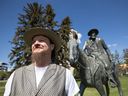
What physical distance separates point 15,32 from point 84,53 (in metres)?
27.8

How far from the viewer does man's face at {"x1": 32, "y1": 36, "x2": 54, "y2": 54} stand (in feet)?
11.1

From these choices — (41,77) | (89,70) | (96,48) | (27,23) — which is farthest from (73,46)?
(27,23)

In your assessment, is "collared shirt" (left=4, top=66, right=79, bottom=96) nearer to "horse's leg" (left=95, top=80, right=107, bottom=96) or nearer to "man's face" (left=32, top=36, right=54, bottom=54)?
"man's face" (left=32, top=36, right=54, bottom=54)

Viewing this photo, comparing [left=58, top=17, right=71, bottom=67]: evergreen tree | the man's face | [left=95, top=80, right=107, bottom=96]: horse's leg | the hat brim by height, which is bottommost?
[left=95, top=80, right=107, bottom=96]: horse's leg

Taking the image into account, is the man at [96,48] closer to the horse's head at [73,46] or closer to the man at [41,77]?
the horse's head at [73,46]

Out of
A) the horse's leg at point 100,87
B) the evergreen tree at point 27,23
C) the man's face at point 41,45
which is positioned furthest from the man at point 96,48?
the evergreen tree at point 27,23

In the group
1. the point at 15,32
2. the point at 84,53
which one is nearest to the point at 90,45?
the point at 84,53

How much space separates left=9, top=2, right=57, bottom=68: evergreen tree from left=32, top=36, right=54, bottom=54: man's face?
30.9 metres

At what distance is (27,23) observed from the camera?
124ft

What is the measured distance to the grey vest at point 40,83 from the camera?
329 centimetres

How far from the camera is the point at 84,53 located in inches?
376

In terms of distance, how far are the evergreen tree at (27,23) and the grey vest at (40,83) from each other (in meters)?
30.9

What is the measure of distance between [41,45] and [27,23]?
34.9 meters

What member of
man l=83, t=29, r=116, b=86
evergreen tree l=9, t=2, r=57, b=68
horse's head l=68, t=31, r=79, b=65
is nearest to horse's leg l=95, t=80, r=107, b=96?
man l=83, t=29, r=116, b=86
